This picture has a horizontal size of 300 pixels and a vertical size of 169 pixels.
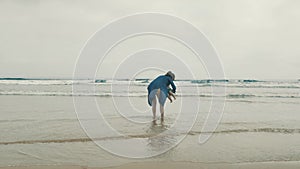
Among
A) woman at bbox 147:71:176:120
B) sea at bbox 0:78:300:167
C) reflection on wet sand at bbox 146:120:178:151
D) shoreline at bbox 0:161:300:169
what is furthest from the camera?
woman at bbox 147:71:176:120

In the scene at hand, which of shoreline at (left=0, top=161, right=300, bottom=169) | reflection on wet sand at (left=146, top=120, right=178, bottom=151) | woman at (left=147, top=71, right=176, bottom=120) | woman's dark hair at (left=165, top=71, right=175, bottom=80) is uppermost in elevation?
woman's dark hair at (left=165, top=71, right=175, bottom=80)

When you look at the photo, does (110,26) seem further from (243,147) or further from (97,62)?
(243,147)

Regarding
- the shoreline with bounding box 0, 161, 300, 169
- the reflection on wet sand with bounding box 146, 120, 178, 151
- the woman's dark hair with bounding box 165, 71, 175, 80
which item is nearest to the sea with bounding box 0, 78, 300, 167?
the reflection on wet sand with bounding box 146, 120, 178, 151

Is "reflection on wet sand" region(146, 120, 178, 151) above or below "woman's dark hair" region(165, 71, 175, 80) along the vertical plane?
below

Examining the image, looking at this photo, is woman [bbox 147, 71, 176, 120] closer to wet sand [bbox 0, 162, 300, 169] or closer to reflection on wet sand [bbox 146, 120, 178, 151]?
reflection on wet sand [bbox 146, 120, 178, 151]

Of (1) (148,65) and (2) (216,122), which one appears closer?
(1) (148,65)

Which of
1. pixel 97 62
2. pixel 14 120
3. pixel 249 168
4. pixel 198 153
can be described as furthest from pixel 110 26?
pixel 14 120

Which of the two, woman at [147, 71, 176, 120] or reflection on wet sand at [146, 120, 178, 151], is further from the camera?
woman at [147, 71, 176, 120]

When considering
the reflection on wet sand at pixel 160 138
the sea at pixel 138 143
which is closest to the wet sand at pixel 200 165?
the sea at pixel 138 143

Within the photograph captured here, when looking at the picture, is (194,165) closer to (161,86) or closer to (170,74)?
(161,86)

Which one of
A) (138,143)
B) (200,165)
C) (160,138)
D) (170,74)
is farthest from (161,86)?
(200,165)

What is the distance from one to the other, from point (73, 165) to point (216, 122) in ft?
21.1

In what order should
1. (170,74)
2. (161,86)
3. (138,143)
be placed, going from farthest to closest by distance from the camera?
(170,74)
(161,86)
(138,143)

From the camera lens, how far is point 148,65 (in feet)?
24.7
